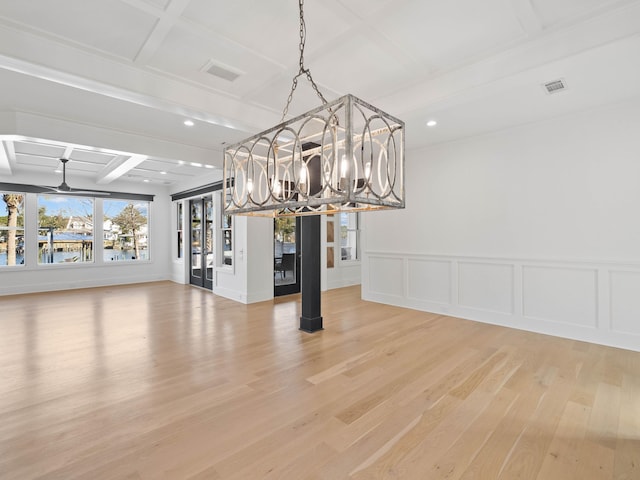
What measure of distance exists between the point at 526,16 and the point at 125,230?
9208 mm

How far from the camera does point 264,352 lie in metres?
3.46

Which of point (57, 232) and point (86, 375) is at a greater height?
point (57, 232)

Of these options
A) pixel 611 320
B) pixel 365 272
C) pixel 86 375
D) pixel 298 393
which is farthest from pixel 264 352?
pixel 611 320

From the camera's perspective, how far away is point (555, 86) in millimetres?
3139

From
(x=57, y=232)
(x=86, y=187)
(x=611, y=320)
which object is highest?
(x=86, y=187)

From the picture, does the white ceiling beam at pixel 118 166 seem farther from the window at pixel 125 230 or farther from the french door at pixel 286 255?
the french door at pixel 286 255

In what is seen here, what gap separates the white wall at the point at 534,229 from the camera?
3.56 m

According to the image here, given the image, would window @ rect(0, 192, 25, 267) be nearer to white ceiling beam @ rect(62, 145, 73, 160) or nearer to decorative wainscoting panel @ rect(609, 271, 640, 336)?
white ceiling beam @ rect(62, 145, 73, 160)

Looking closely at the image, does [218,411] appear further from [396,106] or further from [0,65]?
[396,106]

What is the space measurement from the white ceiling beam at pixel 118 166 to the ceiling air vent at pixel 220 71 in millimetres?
2413

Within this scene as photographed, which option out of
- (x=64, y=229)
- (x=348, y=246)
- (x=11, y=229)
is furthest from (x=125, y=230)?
(x=348, y=246)

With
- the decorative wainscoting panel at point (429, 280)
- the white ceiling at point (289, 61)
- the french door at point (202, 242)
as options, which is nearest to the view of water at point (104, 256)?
the french door at point (202, 242)

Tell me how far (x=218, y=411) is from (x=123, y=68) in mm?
3184

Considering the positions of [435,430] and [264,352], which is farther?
[264,352]
